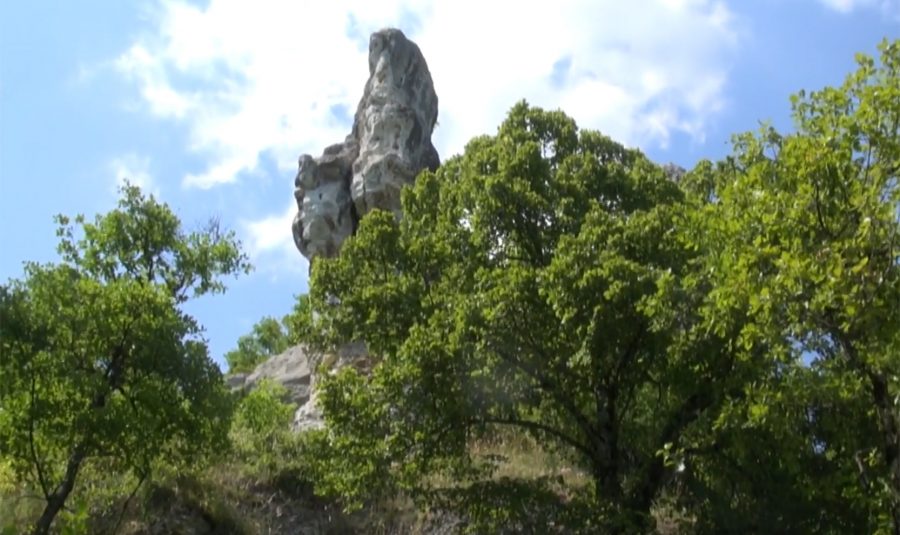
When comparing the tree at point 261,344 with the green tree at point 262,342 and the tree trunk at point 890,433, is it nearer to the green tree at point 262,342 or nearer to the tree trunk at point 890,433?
the green tree at point 262,342

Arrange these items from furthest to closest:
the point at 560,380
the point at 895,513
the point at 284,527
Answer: the point at 284,527 → the point at 560,380 → the point at 895,513

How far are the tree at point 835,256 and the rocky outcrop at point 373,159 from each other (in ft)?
89.5

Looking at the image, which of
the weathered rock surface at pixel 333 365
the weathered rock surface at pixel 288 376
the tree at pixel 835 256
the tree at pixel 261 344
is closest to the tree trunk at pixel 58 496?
the tree at pixel 835 256

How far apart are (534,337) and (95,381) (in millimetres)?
6451

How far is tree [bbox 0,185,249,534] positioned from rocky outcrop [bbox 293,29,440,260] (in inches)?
819

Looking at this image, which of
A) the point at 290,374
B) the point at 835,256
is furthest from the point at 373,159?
the point at 835,256

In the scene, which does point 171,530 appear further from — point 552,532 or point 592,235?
point 592,235

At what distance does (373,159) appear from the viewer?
1619 inches

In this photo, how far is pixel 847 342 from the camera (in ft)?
37.3

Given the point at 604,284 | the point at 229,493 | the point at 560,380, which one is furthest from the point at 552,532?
the point at 229,493

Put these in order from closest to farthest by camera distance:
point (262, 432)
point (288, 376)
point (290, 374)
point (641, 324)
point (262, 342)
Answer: point (641, 324) → point (262, 432) → point (288, 376) → point (290, 374) → point (262, 342)

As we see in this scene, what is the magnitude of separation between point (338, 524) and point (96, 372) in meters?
5.99

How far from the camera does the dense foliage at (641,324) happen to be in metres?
11.8

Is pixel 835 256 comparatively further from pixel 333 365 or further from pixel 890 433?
pixel 333 365
